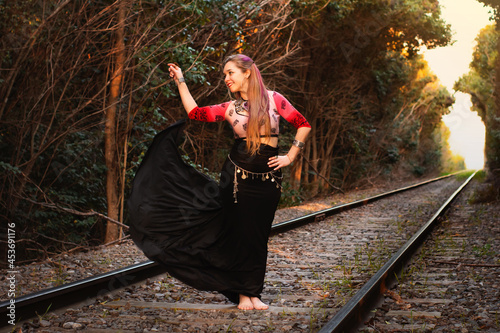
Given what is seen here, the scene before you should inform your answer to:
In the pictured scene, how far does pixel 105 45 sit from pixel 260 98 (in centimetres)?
602

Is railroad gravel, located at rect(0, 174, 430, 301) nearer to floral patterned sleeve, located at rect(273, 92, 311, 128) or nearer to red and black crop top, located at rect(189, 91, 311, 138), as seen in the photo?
red and black crop top, located at rect(189, 91, 311, 138)

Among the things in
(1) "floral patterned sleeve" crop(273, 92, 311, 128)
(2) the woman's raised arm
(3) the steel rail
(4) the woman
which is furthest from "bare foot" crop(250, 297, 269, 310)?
(2) the woman's raised arm

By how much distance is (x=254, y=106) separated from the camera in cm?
397

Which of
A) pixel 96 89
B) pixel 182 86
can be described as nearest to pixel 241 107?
pixel 182 86

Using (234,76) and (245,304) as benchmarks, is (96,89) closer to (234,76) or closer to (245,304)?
(234,76)

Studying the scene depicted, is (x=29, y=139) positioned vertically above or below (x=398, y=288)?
above

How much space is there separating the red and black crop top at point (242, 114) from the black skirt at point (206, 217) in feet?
0.45

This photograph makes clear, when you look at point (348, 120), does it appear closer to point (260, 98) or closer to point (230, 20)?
point (230, 20)

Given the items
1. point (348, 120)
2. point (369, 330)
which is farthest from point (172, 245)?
point (348, 120)

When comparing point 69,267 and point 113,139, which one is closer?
point 69,267

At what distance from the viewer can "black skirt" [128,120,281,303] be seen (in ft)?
13.4

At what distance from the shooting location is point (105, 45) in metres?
9.21

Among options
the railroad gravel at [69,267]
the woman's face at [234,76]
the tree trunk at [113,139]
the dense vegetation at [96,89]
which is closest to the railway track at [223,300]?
the railroad gravel at [69,267]

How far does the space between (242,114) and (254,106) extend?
0.48 ft
